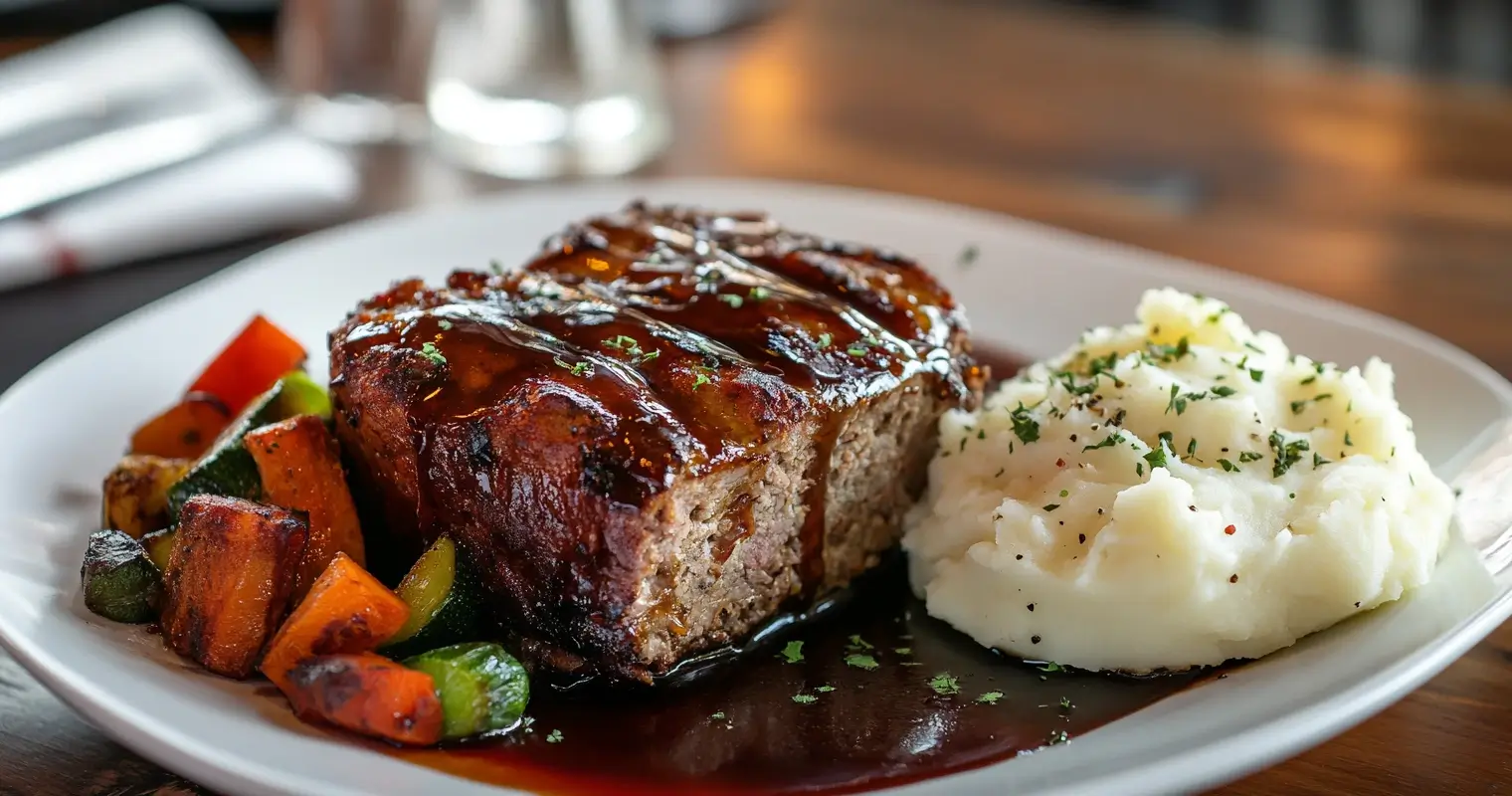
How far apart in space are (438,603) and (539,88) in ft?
13.6

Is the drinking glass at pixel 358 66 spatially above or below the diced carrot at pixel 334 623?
above

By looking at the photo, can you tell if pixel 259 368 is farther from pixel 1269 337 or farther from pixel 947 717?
pixel 1269 337

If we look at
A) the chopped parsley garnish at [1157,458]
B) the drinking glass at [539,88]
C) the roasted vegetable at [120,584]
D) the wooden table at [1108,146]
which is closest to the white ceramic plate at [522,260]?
the roasted vegetable at [120,584]

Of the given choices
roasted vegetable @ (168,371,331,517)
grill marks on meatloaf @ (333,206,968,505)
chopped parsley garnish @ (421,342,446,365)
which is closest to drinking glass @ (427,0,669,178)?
grill marks on meatloaf @ (333,206,968,505)

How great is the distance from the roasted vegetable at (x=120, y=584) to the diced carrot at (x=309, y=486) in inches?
13.8

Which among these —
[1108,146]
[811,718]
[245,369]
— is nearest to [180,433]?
[245,369]

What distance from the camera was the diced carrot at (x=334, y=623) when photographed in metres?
3.38

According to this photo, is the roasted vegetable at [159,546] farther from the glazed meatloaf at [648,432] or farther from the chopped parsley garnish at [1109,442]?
the chopped parsley garnish at [1109,442]

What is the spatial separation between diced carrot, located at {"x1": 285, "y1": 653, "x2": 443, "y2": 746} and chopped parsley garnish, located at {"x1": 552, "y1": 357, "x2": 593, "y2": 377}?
817mm

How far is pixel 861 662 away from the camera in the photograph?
382 cm

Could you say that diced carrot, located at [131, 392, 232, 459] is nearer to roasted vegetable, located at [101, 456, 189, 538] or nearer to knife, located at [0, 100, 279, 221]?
roasted vegetable, located at [101, 456, 189, 538]

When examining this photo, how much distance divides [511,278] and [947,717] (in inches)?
69.2

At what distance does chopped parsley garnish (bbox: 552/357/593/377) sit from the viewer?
3625 mm

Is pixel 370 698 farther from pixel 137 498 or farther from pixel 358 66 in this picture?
pixel 358 66
